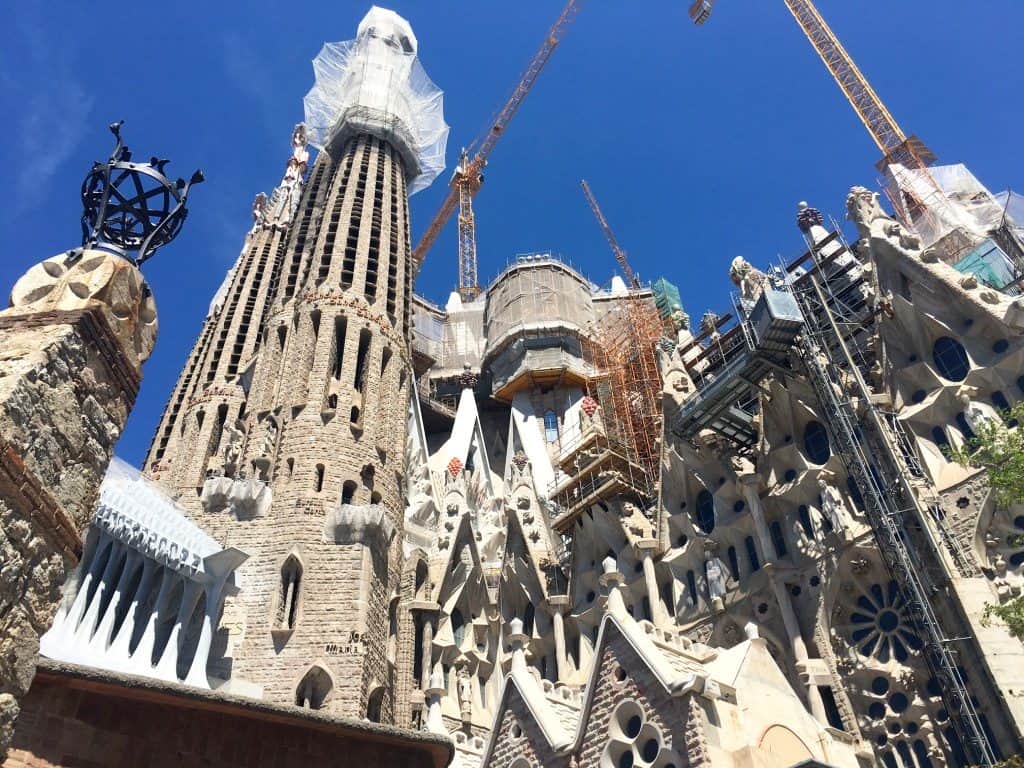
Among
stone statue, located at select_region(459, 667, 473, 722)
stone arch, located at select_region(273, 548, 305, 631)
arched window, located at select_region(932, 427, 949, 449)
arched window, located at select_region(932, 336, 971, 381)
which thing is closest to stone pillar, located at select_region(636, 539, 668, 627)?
stone statue, located at select_region(459, 667, 473, 722)

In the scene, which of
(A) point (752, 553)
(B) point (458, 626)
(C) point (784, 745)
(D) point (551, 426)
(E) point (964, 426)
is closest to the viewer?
(C) point (784, 745)

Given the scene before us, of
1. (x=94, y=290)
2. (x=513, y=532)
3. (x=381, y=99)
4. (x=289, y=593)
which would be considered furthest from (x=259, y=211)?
(x=94, y=290)

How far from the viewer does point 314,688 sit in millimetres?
17906

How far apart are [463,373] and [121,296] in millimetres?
37297

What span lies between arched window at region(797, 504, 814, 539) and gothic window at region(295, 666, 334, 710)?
11.1m

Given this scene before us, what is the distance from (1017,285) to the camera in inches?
802

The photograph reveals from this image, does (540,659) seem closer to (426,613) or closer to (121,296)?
A: (426,613)

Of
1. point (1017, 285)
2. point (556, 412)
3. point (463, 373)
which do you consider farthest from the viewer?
point (463, 373)

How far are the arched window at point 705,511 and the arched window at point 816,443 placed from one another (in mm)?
2958

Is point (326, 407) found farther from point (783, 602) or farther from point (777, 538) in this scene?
point (783, 602)

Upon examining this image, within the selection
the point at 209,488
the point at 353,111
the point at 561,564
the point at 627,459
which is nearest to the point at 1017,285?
the point at 627,459

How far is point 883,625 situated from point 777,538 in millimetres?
3469

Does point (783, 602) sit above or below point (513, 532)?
below

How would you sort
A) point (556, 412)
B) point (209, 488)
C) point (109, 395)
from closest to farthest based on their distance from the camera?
point (109, 395) < point (209, 488) < point (556, 412)
